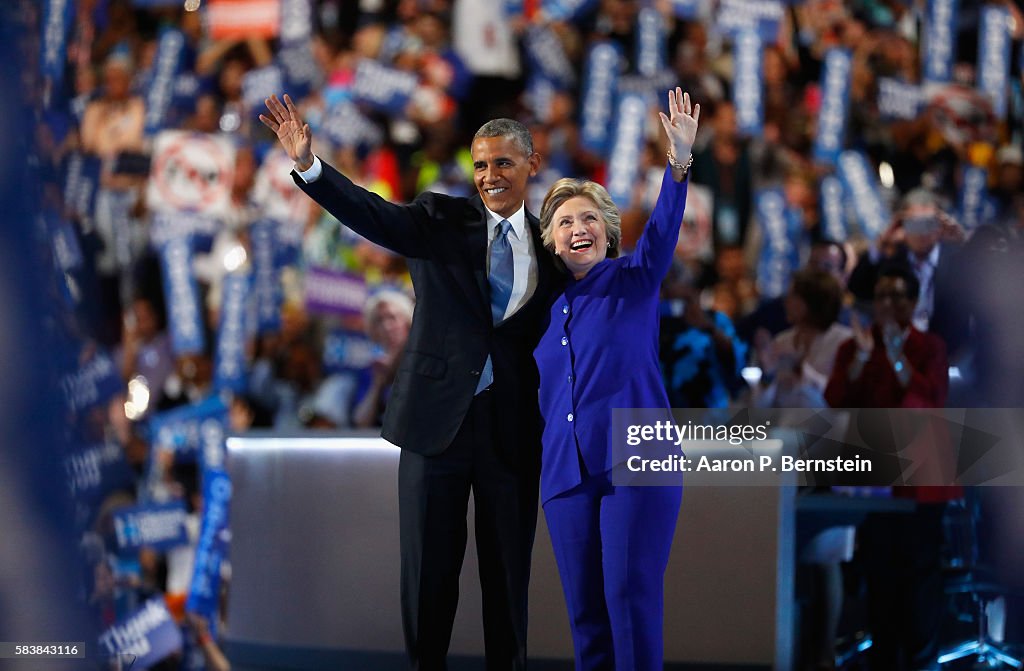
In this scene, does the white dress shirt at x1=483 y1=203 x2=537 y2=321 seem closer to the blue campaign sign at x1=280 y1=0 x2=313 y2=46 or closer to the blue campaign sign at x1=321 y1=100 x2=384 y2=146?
the blue campaign sign at x1=321 y1=100 x2=384 y2=146

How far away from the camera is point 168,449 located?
5.97 metres

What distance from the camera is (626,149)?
6.61m

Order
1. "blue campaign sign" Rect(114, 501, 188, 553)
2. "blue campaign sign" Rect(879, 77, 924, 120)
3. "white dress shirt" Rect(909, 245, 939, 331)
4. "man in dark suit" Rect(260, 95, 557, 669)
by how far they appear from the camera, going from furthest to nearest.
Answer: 1. "blue campaign sign" Rect(879, 77, 924, 120)
2. "blue campaign sign" Rect(114, 501, 188, 553)
3. "white dress shirt" Rect(909, 245, 939, 331)
4. "man in dark suit" Rect(260, 95, 557, 669)

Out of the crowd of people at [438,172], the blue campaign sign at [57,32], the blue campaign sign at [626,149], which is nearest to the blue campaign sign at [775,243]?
the crowd of people at [438,172]

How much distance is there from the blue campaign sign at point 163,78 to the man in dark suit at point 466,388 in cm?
447

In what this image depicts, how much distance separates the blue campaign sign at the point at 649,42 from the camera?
22.7 ft

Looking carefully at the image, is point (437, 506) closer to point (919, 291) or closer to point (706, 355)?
point (706, 355)

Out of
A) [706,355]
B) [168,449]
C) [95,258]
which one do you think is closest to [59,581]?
[706,355]

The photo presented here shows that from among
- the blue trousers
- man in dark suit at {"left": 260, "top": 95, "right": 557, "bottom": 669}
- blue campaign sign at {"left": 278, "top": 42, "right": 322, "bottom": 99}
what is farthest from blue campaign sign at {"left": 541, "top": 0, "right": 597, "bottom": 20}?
the blue trousers

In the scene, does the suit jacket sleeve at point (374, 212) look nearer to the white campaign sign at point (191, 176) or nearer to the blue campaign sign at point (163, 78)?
the white campaign sign at point (191, 176)

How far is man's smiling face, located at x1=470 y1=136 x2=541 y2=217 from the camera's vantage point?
314 cm

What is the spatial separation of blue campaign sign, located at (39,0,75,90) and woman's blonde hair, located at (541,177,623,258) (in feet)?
5.58

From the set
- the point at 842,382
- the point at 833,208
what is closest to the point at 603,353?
the point at 842,382

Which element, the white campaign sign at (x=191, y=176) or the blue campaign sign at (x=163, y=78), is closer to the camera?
the white campaign sign at (x=191, y=176)
